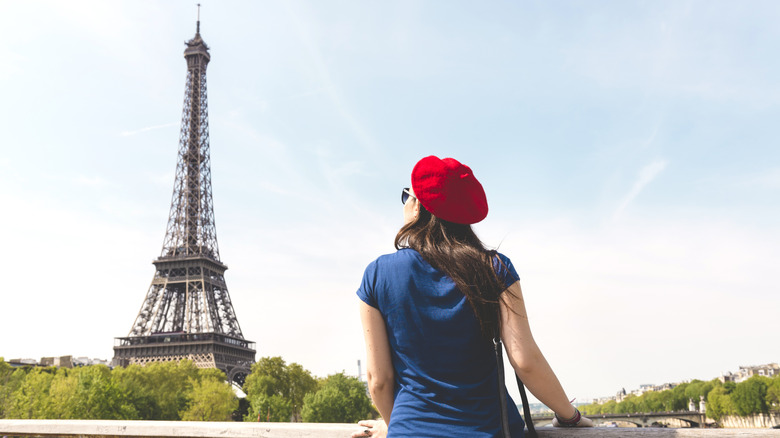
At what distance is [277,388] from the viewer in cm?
4869

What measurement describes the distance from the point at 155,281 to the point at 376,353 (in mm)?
59854

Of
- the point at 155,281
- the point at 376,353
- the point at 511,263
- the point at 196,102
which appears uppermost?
the point at 196,102

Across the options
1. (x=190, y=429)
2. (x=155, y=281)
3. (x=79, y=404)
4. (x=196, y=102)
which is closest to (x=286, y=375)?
(x=155, y=281)

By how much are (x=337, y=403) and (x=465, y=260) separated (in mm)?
47099

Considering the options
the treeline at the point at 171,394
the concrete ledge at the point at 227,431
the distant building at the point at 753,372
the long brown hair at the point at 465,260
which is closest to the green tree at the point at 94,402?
the treeline at the point at 171,394

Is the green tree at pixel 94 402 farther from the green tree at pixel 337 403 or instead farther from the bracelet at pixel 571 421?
the bracelet at pixel 571 421

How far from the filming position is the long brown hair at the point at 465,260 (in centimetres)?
217

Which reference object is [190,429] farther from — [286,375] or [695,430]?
[286,375]

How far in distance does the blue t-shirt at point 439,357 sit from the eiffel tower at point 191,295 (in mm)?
55260

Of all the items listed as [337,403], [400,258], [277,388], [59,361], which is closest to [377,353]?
[400,258]

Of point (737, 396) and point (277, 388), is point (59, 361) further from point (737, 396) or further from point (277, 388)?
point (737, 396)

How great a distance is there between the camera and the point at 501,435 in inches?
84.6

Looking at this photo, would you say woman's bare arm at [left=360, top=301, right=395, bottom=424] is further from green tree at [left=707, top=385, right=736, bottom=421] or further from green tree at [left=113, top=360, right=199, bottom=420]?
green tree at [left=707, top=385, right=736, bottom=421]

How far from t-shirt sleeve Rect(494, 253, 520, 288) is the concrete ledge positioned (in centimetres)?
95
